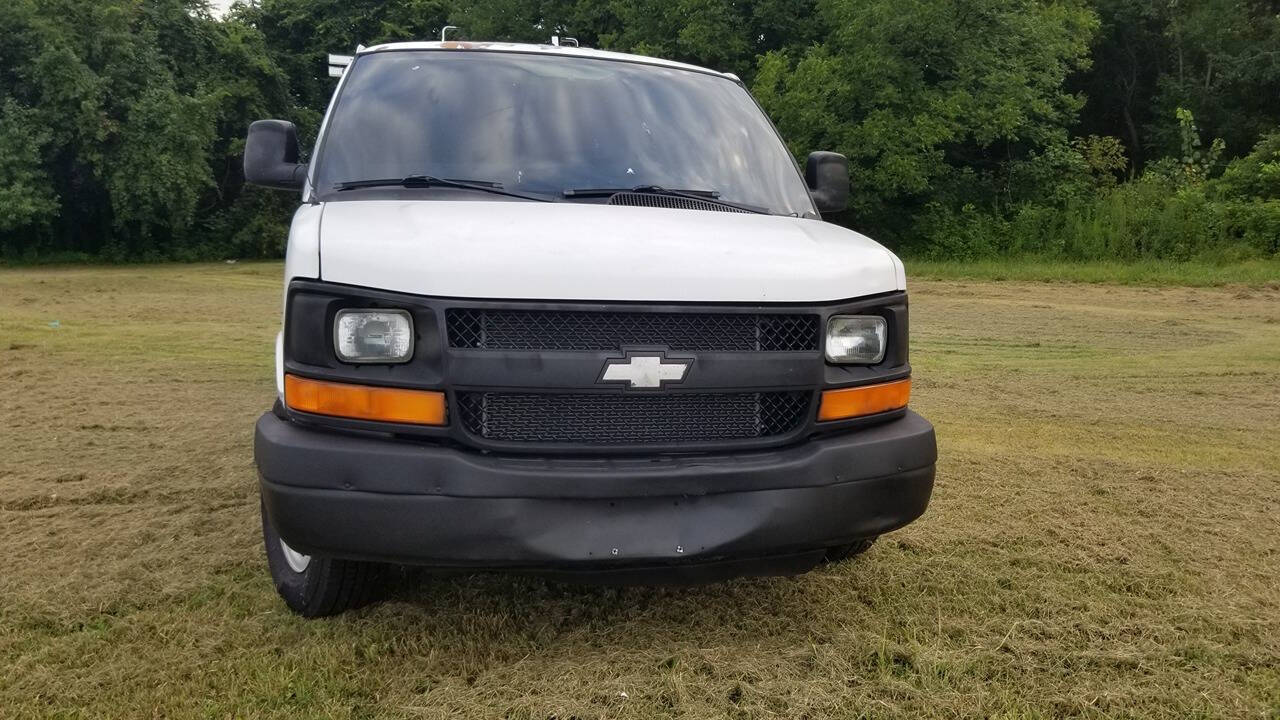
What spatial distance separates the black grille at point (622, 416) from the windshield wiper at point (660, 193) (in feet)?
3.25

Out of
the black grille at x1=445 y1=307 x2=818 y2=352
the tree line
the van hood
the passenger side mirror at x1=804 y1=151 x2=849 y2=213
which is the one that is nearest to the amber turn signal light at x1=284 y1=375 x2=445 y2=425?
the black grille at x1=445 y1=307 x2=818 y2=352

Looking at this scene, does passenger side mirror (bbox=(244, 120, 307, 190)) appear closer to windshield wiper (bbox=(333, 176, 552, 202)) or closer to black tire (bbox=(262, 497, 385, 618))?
windshield wiper (bbox=(333, 176, 552, 202))

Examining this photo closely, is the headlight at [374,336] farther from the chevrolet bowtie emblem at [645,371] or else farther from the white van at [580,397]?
the chevrolet bowtie emblem at [645,371]

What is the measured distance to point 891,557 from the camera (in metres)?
3.96

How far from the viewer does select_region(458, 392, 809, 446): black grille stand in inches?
106

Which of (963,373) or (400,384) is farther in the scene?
(963,373)

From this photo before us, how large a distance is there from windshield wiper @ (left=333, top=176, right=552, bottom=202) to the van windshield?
1.2 inches

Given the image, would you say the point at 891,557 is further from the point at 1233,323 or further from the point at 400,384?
the point at 1233,323

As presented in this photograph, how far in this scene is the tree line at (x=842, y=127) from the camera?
22.2 metres

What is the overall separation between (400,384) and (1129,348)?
28.7ft

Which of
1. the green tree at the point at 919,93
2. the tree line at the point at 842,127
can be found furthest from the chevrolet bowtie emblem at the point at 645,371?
the green tree at the point at 919,93

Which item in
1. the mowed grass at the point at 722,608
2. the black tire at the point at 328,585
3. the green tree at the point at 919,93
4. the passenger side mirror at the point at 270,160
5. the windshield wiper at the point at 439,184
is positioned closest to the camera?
the mowed grass at the point at 722,608

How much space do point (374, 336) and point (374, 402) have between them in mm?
179

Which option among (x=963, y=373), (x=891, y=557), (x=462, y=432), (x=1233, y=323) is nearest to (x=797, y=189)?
(x=891, y=557)
